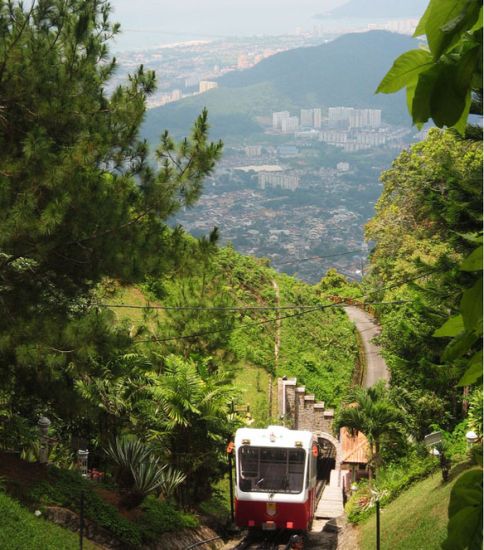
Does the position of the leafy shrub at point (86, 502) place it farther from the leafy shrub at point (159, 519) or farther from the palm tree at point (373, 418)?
the palm tree at point (373, 418)

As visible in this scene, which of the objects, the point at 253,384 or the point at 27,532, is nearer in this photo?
the point at 27,532

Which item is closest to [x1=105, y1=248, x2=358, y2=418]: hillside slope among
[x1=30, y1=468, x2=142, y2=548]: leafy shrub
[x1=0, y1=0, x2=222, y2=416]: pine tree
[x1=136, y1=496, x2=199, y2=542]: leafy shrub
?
[x1=0, y1=0, x2=222, y2=416]: pine tree

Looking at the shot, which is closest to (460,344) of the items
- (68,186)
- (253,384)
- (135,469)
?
(68,186)

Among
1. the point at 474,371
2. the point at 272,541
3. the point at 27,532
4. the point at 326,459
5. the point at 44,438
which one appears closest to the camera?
the point at 474,371

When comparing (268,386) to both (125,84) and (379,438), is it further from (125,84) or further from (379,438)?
(125,84)

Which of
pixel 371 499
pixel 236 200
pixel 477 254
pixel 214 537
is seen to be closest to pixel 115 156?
pixel 214 537

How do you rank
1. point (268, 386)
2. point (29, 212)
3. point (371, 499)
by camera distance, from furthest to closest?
point (268, 386) → point (371, 499) → point (29, 212)

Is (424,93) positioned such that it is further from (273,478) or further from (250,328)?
(250,328)
